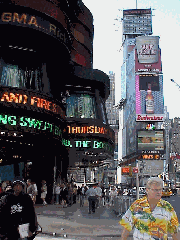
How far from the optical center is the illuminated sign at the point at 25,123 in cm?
2088

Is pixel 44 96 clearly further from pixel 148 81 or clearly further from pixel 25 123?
pixel 148 81

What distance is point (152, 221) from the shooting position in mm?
4465

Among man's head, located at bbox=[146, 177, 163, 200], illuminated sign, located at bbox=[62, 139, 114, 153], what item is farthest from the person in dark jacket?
illuminated sign, located at bbox=[62, 139, 114, 153]

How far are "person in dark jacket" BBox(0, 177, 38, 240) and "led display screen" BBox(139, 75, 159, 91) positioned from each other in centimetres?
11828

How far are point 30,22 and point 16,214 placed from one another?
17.9 m

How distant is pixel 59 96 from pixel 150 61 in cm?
9257

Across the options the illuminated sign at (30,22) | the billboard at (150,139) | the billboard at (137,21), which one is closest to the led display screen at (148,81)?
the billboard at (137,21)

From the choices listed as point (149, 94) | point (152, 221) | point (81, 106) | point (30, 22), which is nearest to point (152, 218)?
point (152, 221)

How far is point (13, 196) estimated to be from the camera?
618cm

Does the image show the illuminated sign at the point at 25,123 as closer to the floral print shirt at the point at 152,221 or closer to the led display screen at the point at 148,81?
the floral print shirt at the point at 152,221

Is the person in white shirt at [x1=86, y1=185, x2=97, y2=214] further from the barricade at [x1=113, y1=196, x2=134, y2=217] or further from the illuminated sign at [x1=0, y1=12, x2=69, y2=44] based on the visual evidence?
the illuminated sign at [x1=0, y1=12, x2=69, y2=44]

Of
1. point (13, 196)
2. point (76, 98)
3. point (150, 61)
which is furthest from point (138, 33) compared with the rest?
point (13, 196)

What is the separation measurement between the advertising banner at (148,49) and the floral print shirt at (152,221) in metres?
115

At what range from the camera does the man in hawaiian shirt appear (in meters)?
4.46
